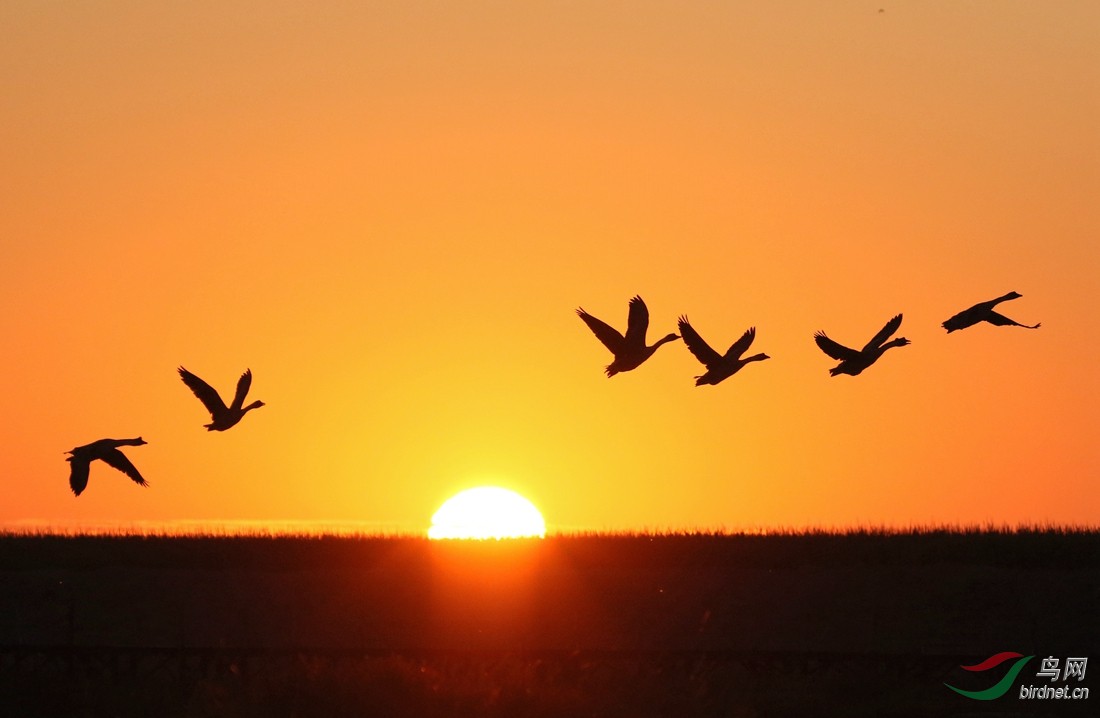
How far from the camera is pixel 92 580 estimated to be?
46.3 metres

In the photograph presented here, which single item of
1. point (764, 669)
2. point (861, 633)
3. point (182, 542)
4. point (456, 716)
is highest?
point (182, 542)

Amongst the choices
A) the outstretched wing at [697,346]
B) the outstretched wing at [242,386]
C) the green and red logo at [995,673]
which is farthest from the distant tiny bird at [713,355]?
the green and red logo at [995,673]

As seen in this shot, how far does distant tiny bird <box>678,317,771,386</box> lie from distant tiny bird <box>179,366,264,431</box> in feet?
22.4

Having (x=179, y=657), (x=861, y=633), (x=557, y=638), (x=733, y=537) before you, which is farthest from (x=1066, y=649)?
(x=179, y=657)

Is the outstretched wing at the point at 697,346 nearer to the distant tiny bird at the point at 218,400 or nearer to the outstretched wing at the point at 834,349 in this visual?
the outstretched wing at the point at 834,349

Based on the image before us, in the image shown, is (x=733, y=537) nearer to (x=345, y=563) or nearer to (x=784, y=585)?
(x=784, y=585)

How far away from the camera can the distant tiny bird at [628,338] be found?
93.1ft

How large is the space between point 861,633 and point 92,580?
60.0 ft

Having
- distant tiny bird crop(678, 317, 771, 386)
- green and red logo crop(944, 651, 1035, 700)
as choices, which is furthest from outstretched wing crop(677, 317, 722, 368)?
green and red logo crop(944, 651, 1035, 700)

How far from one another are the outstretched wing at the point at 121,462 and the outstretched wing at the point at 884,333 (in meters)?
11.2

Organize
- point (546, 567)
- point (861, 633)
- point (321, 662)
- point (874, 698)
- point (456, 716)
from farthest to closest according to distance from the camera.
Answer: point (546, 567) < point (861, 633) < point (874, 698) < point (321, 662) < point (456, 716)

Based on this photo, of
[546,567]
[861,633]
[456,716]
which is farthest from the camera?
[546,567]

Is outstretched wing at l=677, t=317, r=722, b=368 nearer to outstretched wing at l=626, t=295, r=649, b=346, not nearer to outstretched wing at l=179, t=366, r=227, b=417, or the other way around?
outstretched wing at l=626, t=295, r=649, b=346

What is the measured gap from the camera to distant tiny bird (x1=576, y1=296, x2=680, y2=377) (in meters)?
28.4
